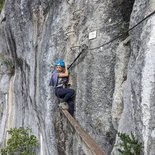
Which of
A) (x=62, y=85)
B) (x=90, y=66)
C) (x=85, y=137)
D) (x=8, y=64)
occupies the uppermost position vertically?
(x=8, y=64)

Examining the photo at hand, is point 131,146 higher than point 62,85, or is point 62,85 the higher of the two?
point 62,85

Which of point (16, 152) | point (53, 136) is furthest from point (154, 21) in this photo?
point (16, 152)

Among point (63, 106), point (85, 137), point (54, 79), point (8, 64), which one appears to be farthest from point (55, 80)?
point (8, 64)

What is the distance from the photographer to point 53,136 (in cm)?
1004

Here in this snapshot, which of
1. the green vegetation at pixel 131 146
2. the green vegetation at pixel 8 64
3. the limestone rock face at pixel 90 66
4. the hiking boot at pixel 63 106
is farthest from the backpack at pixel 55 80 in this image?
the green vegetation at pixel 8 64

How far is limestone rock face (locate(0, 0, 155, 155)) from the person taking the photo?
547cm

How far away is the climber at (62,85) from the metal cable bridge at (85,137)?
0.74ft

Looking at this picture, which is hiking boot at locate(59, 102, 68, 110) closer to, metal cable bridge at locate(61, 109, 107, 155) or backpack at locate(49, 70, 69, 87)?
metal cable bridge at locate(61, 109, 107, 155)

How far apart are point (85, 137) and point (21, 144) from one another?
557cm

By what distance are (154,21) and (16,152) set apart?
8.79 meters

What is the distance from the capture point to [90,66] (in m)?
8.26

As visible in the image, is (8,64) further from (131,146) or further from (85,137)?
(131,146)

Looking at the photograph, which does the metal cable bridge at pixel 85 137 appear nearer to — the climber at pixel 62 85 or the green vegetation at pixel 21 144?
the climber at pixel 62 85

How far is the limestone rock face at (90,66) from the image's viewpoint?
17.9 ft
